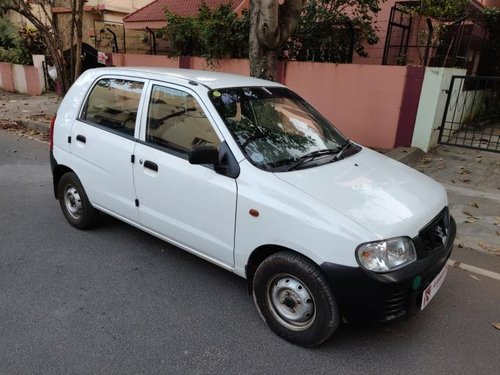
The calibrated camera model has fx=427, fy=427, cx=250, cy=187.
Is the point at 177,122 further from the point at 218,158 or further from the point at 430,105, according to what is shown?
the point at 430,105

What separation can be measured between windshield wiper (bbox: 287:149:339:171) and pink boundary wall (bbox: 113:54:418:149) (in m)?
4.40

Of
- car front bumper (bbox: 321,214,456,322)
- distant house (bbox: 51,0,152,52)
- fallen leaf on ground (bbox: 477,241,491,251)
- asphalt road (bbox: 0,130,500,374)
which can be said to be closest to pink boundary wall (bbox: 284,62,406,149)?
fallen leaf on ground (bbox: 477,241,491,251)

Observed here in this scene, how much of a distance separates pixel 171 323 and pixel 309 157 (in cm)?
159

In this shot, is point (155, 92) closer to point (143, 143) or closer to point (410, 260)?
point (143, 143)

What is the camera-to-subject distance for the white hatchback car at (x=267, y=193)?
8.46ft

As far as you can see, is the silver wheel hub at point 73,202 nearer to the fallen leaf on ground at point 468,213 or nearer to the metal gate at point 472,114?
the fallen leaf on ground at point 468,213

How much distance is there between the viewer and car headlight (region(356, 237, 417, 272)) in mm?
2496

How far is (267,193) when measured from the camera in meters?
2.83

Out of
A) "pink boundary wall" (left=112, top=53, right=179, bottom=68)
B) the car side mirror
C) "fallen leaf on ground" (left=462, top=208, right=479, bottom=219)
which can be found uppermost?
"pink boundary wall" (left=112, top=53, right=179, bottom=68)

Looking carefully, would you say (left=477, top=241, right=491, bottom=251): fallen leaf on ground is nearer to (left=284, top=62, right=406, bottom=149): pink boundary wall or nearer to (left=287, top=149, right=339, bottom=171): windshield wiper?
(left=287, top=149, right=339, bottom=171): windshield wiper

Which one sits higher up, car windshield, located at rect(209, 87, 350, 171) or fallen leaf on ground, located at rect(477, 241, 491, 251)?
car windshield, located at rect(209, 87, 350, 171)

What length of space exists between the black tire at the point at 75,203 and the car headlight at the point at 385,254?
296 centimetres

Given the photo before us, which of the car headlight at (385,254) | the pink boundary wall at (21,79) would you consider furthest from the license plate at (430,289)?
the pink boundary wall at (21,79)

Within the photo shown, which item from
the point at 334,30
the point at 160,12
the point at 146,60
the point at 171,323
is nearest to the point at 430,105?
the point at 334,30
